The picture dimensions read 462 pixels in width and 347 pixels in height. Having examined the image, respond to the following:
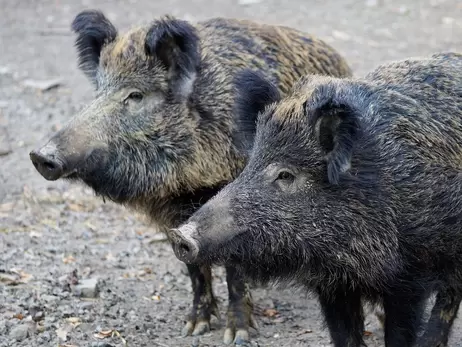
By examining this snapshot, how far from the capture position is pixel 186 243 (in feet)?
14.5

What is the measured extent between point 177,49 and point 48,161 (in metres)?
1.24

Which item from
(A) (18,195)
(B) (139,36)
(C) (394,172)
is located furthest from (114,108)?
(A) (18,195)

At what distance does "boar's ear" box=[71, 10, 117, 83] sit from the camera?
6508 millimetres

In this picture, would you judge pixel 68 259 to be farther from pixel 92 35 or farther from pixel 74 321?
pixel 92 35

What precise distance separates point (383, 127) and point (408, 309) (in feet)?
3.17

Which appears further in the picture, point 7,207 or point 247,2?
point 247,2

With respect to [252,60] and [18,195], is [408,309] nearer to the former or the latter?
[252,60]

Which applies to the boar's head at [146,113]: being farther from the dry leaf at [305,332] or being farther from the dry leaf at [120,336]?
the dry leaf at [305,332]

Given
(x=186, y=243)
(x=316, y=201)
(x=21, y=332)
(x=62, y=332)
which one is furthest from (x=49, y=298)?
(x=316, y=201)

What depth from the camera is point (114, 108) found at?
241 inches

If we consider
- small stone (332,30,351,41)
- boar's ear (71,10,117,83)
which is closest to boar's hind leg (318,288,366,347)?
boar's ear (71,10,117,83)

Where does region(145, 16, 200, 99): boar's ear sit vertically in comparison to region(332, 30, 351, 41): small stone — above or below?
above

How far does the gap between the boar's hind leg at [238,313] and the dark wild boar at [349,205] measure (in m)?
1.30

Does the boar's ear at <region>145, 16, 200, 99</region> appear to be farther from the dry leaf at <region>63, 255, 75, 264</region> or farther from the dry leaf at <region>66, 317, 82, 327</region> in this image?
the dry leaf at <region>63, 255, 75, 264</region>
